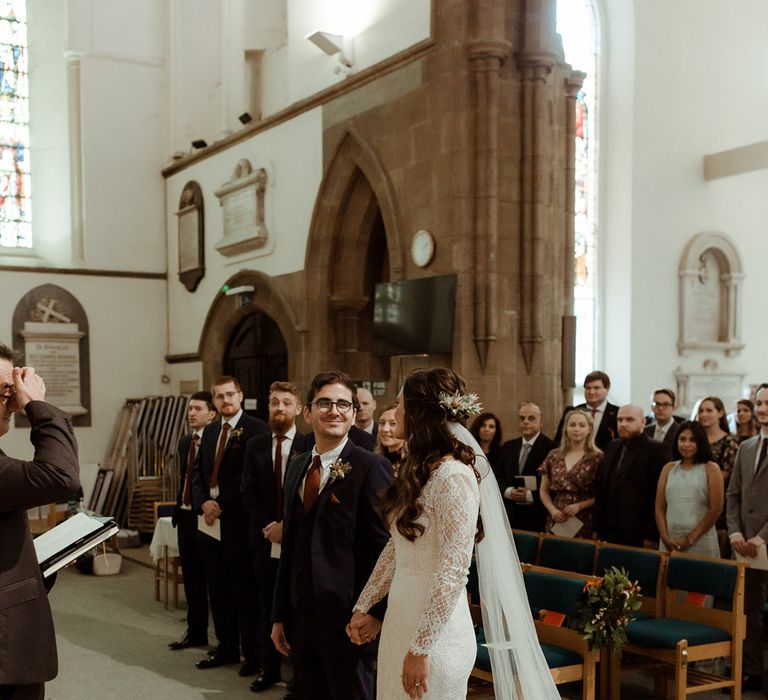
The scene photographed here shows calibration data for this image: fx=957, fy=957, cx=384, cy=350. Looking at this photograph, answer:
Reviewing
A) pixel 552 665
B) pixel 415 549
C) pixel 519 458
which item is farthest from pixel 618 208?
pixel 415 549

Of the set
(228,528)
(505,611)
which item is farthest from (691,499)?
(228,528)

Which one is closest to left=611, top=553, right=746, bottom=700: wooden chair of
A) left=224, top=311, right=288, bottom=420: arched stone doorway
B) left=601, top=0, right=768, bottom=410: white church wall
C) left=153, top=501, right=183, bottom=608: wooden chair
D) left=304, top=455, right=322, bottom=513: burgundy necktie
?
left=304, top=455, right=322, bottom=513: burgundy necktie

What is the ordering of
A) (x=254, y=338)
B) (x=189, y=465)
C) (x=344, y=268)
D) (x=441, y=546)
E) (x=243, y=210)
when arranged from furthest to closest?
1. (x=254, y=338)
2. (x=243, y=210)
3. (x=344, y=268)
4. (x=189, y=465)
5. (x=441, y=546)

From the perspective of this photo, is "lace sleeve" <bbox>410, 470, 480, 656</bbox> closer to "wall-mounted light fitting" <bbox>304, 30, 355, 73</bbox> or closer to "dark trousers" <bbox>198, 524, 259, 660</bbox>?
"dark trousers" <bbox>198, 524, 259, 660</bbox>

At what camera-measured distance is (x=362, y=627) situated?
322 centimetres

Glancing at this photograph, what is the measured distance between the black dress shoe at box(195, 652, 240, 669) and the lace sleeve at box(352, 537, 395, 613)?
3275 millimetres

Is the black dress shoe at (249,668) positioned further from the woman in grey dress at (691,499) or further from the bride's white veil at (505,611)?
the woman in grey dress at (691,499)

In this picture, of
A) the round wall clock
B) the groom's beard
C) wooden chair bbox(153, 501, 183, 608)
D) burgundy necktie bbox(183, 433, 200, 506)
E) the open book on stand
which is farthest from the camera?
the round wall clock

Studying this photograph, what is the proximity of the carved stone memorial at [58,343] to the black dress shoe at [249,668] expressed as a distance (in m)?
8.35

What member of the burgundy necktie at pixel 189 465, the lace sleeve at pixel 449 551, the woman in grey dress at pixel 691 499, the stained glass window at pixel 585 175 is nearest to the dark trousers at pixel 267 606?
the burgundy necktie at pixel 189 465

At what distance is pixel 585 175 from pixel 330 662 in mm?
11427

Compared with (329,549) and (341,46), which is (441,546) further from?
(341,46)

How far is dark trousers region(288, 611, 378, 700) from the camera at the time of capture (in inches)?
139

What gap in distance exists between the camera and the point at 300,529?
369cm
